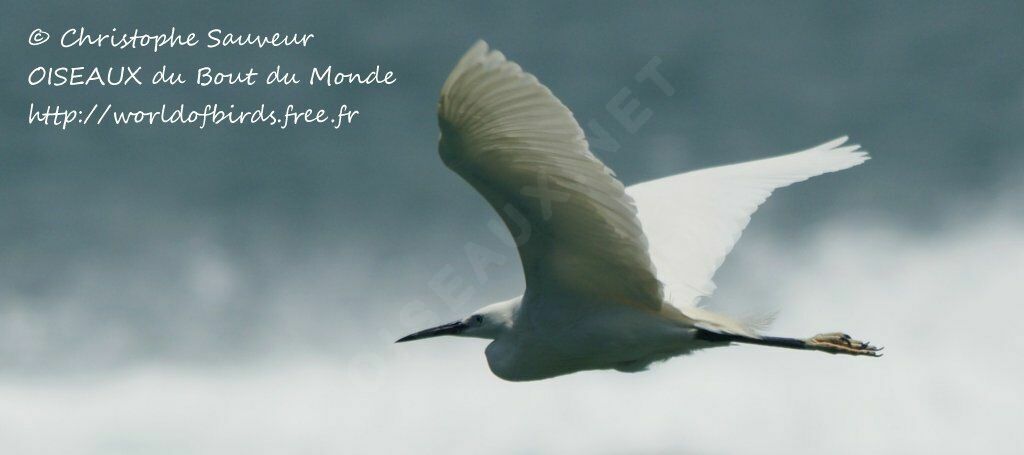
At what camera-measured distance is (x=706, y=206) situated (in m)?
11.7

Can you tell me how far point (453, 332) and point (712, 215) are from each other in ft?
7.81

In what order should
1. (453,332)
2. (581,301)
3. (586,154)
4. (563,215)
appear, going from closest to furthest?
(586,154) < (563,215) < (581,301) < (453,332)

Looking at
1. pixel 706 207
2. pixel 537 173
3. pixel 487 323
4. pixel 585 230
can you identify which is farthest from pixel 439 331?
pixel 537 173

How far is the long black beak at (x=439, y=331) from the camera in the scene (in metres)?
10.9

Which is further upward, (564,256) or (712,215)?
(712,215)

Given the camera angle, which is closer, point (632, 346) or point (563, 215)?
point (563, 215)

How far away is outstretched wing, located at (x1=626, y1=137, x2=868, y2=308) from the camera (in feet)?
36.3

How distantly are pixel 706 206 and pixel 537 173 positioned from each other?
4.31 metres

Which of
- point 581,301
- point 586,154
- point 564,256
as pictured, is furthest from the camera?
point 581,301

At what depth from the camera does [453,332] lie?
1103 cm

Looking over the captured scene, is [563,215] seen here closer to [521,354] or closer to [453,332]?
[521,354]

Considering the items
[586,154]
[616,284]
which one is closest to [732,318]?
[616,284]

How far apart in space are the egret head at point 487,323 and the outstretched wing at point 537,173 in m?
1.04

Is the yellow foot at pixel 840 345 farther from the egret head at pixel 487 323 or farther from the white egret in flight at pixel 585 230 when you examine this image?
the egret head at pixel 487 323
